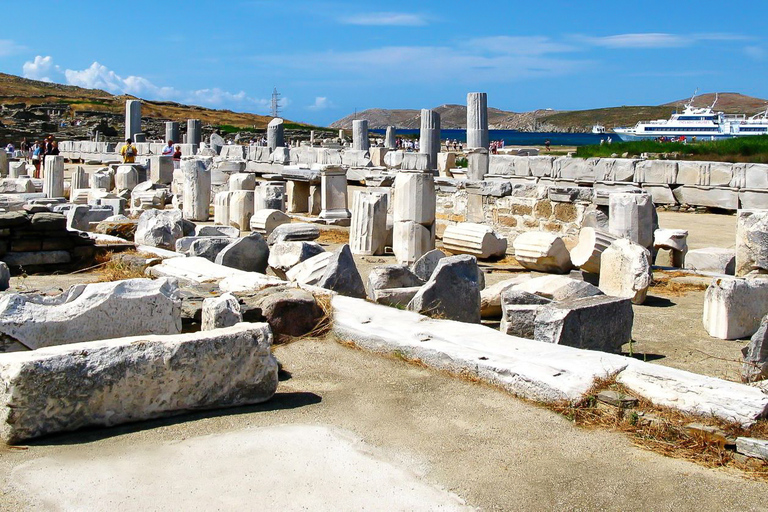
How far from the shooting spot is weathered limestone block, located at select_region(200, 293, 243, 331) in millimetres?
5477

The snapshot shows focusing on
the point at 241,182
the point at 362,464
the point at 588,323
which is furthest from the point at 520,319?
the point at 241,182

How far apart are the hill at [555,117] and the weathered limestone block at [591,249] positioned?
11046 centimetres

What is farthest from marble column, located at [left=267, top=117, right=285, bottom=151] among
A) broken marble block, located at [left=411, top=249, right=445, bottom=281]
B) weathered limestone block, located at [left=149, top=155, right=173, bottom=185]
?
broken marble block, located at [left=411, top=249, right=445, bottom=281]

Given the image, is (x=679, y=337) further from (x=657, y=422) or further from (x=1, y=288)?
(x=1, y=288)

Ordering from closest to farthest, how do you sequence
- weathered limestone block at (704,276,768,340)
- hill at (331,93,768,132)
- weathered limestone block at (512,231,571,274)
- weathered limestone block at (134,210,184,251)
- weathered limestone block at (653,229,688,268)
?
weathered limestone block at (704,276,768,340) < weathered limestone block at (512,231,571,274) < weathered limestone block at (653,229,688,268) < weathered limestone block at (134,210,184,251) < hill at (331,93,768,132)

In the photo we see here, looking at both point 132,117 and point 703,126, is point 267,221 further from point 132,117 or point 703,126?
point 703,126

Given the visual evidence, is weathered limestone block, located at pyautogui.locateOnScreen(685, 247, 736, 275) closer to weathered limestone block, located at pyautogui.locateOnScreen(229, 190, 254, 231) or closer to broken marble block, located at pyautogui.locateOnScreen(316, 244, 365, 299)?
broken marble block, located at pyautogui.locateOnScreen(316, 244, 365, 299)

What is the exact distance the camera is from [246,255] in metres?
9.38

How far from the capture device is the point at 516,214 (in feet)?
41.8

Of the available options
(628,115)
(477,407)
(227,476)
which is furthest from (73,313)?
(628,115)

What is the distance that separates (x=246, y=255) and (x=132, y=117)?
98.0 ft

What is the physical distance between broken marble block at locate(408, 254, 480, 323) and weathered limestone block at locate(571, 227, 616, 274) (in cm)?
289

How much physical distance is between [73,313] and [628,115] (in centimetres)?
13323

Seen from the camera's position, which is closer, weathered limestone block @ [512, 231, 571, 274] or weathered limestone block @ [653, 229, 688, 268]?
weathered limestone block @ [512, 231, 571, 274]
